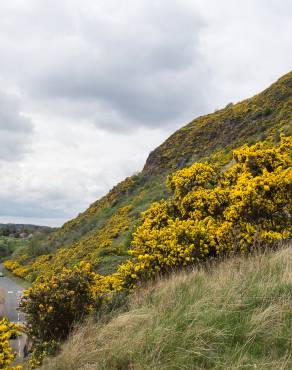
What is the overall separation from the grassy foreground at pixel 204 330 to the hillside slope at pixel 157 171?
13.8 metres

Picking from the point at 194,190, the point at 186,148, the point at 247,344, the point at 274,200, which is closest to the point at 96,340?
the point at 247,344

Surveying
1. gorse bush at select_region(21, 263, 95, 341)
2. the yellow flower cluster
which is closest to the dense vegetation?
gorse bush at select_region(21, 263, 95, 341)

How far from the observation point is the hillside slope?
2312cm

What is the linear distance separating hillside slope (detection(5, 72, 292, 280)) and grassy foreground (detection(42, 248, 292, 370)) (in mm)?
13803

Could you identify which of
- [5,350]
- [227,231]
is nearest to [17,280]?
[227,231]

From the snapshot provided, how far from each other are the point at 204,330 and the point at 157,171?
29.2 m

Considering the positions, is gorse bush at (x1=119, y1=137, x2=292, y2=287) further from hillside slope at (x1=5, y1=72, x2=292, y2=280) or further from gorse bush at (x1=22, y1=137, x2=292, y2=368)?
hillside slope at (x1=5, y1=72, x2=292, y2=280)

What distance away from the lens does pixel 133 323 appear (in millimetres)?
4668

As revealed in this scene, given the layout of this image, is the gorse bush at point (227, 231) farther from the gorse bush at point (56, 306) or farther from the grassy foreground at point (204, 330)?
the grassy foreground at point (204, 330)

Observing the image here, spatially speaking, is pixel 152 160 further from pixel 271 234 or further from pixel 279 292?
pixel 279 292

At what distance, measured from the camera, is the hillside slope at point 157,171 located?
23.1 m

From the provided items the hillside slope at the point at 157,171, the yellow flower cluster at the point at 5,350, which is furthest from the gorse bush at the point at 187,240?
the hillside slope at the point at 157,171

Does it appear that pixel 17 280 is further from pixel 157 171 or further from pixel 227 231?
pixel 227 231

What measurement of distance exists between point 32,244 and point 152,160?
43.0ft
